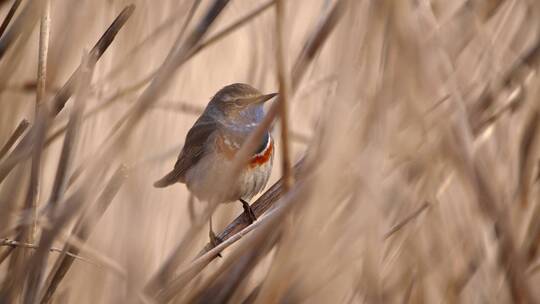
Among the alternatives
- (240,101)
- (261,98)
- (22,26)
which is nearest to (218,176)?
(240,101)

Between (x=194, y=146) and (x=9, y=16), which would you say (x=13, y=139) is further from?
(x=194, y=146)

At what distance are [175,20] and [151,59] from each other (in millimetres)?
337

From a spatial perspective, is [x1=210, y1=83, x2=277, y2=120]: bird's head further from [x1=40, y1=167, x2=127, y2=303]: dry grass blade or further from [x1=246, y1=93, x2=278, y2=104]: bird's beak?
[x1=40, y1=167, x2=127, y2=303]: dry grass blade

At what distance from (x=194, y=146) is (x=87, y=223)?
5.19 feet

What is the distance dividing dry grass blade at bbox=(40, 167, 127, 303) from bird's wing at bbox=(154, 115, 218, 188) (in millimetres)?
1356

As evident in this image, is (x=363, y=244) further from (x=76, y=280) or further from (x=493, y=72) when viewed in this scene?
(x=76, y=280)

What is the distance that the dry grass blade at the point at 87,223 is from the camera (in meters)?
1.83

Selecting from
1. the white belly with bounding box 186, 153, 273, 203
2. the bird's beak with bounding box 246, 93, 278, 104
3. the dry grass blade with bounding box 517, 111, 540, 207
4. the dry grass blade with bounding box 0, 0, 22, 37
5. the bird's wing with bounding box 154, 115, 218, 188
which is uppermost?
the dry grass blade with bounding box 0, 0, 22, 37

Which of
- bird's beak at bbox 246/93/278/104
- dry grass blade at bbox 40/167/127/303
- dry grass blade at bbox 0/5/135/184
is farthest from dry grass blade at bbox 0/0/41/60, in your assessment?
bird's beak at bbox 246/93/278/104

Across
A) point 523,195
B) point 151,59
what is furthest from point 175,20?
point 523,195

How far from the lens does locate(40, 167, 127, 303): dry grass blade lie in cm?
183

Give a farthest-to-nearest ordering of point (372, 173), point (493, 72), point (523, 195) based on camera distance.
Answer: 1. point (523, 195)
2. point (493, 72)
3. point (372, 173)

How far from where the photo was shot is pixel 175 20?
2.22 meters

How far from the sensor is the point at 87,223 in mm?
1865
